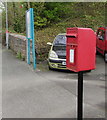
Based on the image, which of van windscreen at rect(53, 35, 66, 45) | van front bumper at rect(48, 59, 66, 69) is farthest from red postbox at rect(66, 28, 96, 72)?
van windscreen at rect(53, 35, 66, 45)

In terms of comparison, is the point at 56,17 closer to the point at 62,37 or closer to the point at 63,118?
the point at 62,37

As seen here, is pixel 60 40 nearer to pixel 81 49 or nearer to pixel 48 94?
pixel 48 94

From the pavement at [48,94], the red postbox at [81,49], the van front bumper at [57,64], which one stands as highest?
the red postbox at [81,49]

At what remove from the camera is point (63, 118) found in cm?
361

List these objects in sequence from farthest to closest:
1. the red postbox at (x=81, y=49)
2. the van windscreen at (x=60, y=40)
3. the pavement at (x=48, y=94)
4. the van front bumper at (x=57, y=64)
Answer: the van windscreen at (x=60, y=40) → the van front bumper at (x=57, y=64) → the pavement at (x=48, y=94) → the red postbox at (x=81, y=49)

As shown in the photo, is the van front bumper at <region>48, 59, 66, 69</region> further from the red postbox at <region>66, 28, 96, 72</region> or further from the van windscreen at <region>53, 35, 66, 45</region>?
the red postbox at <region>66, 28, 96, 72</region>

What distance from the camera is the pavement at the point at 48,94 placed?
3.88 meters

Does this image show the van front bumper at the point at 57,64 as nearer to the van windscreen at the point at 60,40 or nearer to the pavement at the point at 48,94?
the pavement at the point at 48,94

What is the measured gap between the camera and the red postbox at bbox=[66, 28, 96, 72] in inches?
100

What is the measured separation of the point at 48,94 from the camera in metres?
4.98

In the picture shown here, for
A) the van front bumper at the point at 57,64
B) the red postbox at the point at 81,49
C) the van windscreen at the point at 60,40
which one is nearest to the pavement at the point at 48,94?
the van front bumper at the point at 57,64

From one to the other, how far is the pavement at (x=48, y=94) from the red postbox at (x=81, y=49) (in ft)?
4.88

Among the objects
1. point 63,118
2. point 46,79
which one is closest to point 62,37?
point 46,79

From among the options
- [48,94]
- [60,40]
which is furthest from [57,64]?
[48,94]
